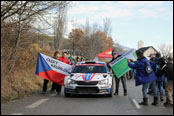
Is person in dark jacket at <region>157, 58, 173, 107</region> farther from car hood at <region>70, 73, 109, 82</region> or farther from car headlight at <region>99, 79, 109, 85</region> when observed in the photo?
car hood at <region>70, 73, 109, 82</region>

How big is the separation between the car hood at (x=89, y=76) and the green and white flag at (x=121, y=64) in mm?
892

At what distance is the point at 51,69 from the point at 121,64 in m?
3.42

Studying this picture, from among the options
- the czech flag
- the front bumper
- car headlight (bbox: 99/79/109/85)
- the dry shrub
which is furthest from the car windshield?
the dry shrub

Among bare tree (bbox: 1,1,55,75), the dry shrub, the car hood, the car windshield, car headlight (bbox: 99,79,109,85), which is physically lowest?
the dry shrub

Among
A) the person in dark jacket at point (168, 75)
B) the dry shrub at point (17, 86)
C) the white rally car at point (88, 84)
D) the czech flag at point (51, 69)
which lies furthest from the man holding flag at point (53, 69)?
the person in dark jacket at point (168, 75)

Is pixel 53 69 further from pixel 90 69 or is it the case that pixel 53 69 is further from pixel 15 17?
pixel 15 17

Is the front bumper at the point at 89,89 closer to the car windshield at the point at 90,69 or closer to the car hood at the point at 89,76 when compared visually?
the car hood at the point at 89,76

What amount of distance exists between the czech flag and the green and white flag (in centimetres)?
249

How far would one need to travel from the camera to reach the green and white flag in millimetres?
12023

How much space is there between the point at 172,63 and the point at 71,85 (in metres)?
4.16

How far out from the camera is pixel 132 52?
11961mm

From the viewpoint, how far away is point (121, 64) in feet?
40.5

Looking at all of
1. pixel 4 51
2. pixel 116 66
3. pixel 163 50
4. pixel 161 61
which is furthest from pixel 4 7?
pixel 163 50

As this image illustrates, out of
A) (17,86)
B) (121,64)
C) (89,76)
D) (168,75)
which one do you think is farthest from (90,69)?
(168,75)
